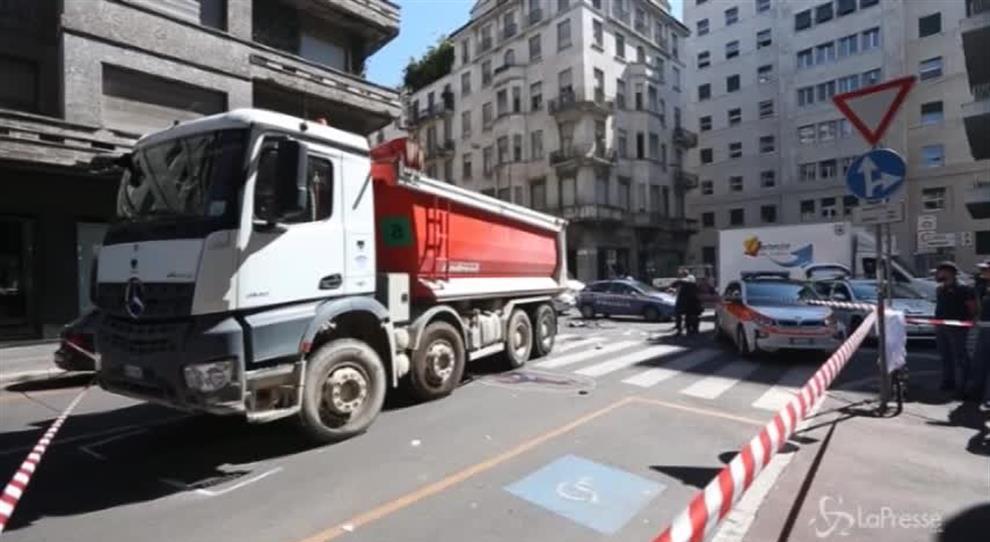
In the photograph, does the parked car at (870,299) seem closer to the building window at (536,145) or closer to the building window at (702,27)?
the building window at (536,145)

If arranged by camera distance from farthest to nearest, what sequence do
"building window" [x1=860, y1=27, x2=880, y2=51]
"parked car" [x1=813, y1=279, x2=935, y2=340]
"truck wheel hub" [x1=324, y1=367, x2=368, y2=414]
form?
1. "building window" [x1=860, y1=27, x2=880, y2=51]
2. "parked car" [x1=813, y1=279, x2=935, y2=340]
3. "truck wheel hub" [x1=324, y1=367, x2=368, y2=414]

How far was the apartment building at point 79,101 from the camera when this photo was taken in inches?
571

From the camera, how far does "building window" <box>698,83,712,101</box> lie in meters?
54.9

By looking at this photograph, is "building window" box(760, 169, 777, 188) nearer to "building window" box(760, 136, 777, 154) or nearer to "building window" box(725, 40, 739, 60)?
"building window" box(760, 136, 777, 154)

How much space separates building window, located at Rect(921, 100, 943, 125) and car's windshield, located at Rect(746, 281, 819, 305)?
39384mm

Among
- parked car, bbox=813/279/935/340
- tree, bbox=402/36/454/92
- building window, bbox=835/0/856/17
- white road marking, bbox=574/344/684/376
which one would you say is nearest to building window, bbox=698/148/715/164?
building window, bbox=835/0/856/17

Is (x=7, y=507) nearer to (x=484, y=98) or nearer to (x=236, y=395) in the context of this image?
(x=236, y=395)

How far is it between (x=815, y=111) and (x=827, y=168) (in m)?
4.59

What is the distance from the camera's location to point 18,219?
14812mm

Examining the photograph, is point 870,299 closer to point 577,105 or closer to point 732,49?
point 577,105

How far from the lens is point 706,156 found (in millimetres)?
55000

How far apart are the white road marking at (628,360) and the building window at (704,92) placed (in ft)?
156

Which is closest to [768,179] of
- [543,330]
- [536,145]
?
[536,145]

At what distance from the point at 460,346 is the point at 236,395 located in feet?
12.1
